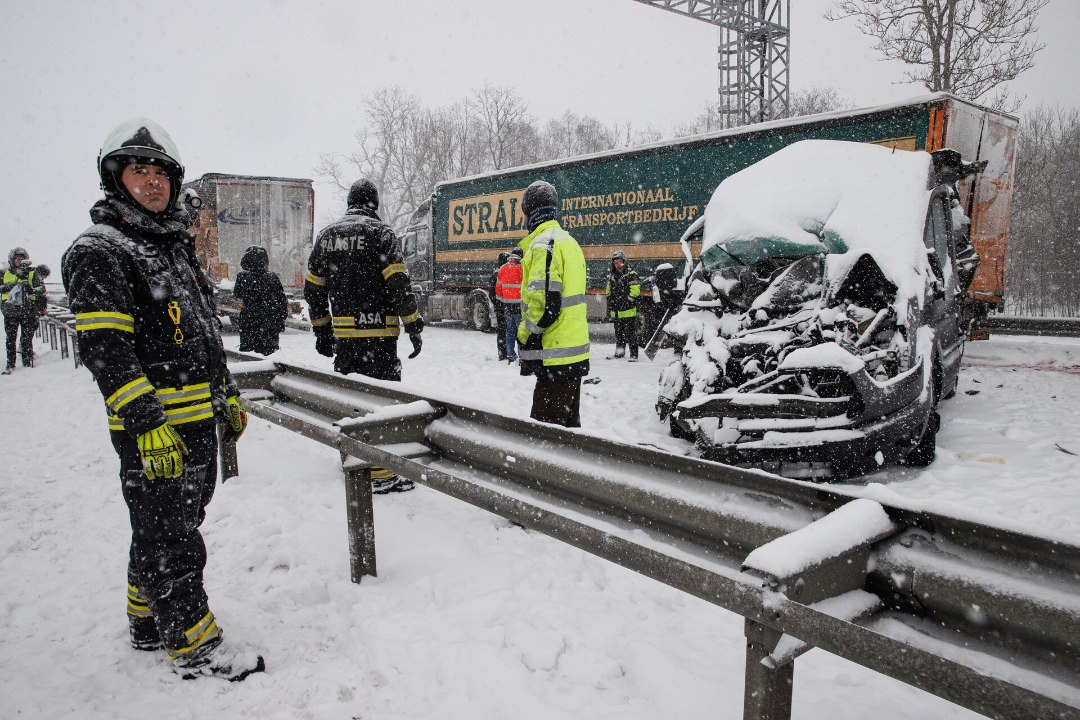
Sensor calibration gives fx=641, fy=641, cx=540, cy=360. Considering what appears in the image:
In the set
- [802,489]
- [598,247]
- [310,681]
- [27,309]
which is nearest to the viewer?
[802,489]

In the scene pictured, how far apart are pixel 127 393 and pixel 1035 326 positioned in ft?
49.0

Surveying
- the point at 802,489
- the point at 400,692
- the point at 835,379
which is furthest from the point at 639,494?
the point at 835,379

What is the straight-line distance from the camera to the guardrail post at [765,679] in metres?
1.44

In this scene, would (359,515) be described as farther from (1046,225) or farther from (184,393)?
(1046,225)

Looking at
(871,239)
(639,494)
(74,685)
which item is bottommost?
(74,685)

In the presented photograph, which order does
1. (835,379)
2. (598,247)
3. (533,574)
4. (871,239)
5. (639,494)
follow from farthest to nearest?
1. (598,247)
2. (871,239)
3. (835,379)
4. (533,574)
5. (639,494)

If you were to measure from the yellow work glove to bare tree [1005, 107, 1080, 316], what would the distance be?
37.1 metres

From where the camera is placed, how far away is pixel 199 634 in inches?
97.6

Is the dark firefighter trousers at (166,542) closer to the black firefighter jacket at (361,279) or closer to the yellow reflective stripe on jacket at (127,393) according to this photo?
the yellow reflective stripe on jacket at (127,393)

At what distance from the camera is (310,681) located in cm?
237

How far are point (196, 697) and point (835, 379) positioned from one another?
13.6 ft

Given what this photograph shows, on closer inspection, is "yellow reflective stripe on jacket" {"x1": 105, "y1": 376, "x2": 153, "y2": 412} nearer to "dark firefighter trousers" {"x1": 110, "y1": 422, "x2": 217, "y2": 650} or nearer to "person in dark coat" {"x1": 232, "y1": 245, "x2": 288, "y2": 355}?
"dark firefighter trousers" {"x1": 110, "y1": 422, "x2": 217, "y2": 650}

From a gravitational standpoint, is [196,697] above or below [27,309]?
below

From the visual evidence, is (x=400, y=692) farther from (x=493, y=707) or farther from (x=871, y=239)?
(x=871, y=239)
